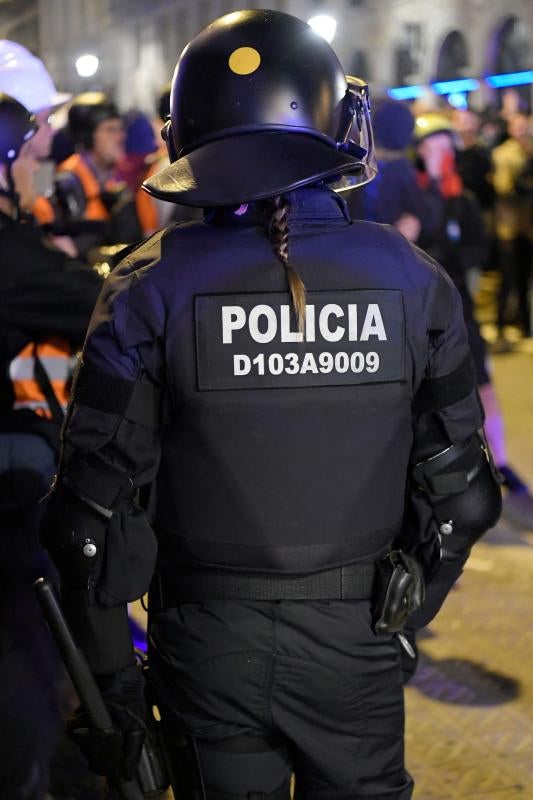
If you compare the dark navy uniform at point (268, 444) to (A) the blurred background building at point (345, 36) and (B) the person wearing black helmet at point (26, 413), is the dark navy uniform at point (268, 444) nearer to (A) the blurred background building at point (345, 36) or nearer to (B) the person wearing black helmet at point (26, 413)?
(B) the person wearing black helmet at point (26, 413)

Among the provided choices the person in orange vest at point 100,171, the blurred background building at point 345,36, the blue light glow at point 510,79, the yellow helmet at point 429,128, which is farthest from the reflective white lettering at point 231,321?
the blue light glow at point 510,79

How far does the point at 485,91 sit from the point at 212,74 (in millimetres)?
24145

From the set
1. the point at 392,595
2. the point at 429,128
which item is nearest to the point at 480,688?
the point at 392,595

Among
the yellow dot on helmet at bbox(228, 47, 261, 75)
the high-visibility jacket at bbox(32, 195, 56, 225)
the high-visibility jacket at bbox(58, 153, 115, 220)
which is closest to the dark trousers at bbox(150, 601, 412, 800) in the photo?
the yellow dot on helmet at bbox(228, 47, 261, 75)

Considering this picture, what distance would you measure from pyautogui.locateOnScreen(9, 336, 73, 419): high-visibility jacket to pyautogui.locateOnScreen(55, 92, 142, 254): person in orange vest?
10.8 ft

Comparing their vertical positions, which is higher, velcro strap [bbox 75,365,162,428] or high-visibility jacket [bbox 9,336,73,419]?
velcro strap [bbox 75,365,162,428]

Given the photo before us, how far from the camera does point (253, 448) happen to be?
2.20 metres

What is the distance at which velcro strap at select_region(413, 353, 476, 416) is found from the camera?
2.35 metres

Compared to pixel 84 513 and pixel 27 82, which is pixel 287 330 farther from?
pixel 27 82

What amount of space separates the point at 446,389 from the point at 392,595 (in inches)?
15.1

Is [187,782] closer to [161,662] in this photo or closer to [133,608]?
[161,662]

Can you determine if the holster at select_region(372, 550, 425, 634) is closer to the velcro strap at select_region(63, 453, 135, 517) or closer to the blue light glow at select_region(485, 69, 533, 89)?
the velcro strap at select_region(63, 453, 135, 517)

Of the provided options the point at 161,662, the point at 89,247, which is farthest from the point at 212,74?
the point at 89,247

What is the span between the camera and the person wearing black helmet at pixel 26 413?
3301mm
